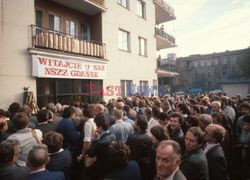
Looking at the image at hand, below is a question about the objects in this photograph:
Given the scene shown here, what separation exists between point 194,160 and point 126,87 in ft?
41.7

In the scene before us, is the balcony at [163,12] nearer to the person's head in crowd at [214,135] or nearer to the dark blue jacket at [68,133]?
the dark blue jacket at [68,133]

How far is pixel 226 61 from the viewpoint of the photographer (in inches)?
2298

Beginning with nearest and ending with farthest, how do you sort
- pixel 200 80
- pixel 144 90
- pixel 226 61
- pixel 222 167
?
pixel 222 167
pixel 144 90
pixel 226 61
pixel 200 80

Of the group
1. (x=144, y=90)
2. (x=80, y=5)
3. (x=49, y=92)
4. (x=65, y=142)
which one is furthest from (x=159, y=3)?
(x=65, y=142)

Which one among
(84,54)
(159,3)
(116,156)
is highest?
(159,3)

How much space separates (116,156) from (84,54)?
951 cm

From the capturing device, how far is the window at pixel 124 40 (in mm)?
15195

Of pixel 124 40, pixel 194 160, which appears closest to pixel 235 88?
pixel 124 40

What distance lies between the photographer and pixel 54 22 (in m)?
11.6

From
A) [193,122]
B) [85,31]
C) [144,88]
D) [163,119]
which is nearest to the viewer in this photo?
[193,122]

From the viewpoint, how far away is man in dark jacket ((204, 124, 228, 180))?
9.96 feet

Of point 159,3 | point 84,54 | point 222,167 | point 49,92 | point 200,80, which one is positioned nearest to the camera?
point 222,167

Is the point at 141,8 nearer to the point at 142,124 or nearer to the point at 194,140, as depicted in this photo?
the point at 142,124

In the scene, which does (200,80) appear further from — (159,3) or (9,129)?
(9,129)
